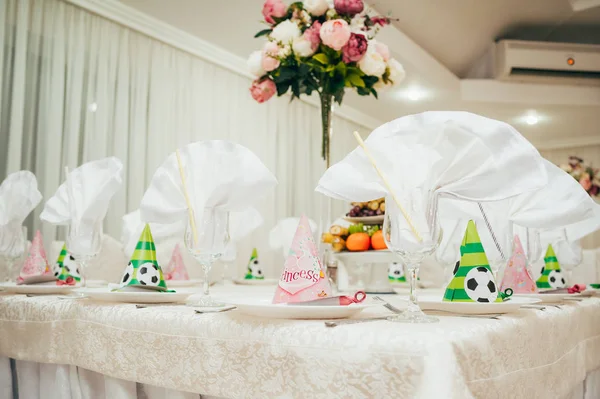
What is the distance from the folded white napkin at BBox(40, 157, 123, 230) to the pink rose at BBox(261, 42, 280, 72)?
612 mm

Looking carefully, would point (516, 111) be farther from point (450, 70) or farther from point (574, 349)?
point (574, 349)

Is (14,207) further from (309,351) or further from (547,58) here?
(547,58)

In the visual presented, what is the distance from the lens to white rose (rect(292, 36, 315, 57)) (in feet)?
5.32

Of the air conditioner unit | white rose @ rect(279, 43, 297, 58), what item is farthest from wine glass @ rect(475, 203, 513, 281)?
the air conditioner unit

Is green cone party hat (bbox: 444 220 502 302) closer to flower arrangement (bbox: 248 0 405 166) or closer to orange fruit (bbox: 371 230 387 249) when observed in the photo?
orange fruit (bbox: 371 230 387 249)

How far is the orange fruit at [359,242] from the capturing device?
5.19 feet

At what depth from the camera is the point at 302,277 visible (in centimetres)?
83

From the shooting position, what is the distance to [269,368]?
2.28ft

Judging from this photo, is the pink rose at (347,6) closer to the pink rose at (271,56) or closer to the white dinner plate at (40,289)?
the pink rose at (271,56)

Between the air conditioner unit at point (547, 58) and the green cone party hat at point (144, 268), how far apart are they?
4729 mm

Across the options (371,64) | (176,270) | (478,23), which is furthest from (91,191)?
(478,23)

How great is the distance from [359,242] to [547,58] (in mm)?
4303

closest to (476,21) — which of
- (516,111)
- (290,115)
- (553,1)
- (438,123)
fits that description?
(553,1)

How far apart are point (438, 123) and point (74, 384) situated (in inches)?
34.0
